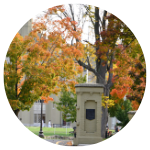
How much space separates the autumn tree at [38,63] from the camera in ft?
32.0

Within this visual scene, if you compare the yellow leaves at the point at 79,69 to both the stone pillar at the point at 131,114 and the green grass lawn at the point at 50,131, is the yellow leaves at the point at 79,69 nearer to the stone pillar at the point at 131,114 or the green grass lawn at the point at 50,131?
the green grass lawn at the point at 50,131

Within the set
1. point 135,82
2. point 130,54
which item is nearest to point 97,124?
point 135,82

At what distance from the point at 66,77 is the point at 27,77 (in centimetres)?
139

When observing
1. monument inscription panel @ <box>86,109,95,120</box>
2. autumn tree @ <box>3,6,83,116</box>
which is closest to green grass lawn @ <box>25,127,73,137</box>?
monument inscription panel @ <box>86,109,95,120</box>

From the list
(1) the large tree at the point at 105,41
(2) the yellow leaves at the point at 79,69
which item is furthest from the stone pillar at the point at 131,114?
(2) the yellow leaves at the point at 79,69

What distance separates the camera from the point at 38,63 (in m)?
9.88

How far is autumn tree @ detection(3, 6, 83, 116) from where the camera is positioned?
9750mm

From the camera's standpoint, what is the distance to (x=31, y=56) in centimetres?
982

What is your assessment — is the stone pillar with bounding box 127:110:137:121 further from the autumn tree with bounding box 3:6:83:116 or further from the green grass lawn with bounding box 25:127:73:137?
the autumn tree with bounding box 3:6:83:116

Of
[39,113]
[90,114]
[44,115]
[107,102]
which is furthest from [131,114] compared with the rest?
[39,113]

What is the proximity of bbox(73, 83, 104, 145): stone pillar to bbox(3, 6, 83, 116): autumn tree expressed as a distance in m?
0.83

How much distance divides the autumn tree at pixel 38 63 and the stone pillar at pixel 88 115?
2.74 ft

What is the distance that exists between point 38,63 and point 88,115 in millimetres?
2617

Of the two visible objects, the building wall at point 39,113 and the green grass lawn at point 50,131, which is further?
the building wall at point 39,113
